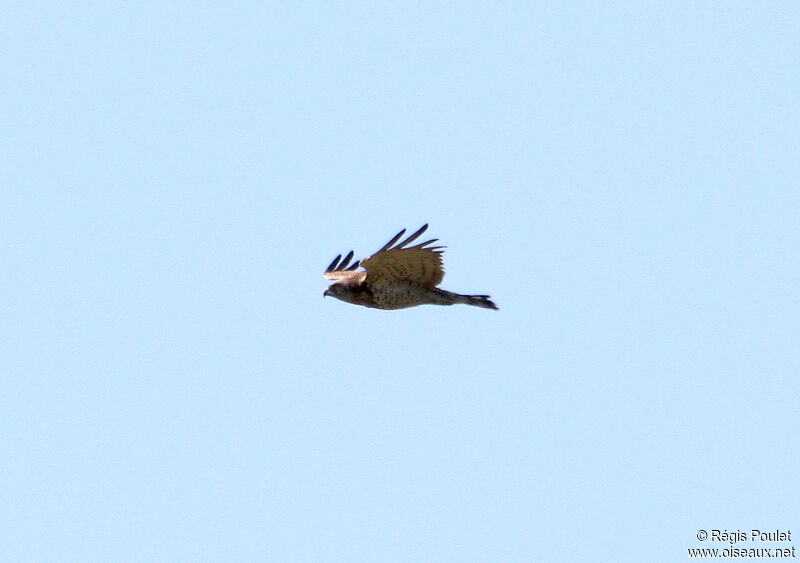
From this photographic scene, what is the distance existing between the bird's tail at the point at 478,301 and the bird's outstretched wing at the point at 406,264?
20.5 inches

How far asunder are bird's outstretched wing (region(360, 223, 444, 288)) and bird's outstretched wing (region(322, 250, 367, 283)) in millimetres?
645

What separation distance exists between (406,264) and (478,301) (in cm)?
144

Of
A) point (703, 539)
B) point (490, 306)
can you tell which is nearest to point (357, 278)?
point (490, 306)

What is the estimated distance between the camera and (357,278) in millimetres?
18578

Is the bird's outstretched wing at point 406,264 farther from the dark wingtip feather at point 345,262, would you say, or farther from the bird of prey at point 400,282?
the dark wingtip feather at point 345,262

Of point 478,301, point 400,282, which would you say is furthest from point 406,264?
point 478,301

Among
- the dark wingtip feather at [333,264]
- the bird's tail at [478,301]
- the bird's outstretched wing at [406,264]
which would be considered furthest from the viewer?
the dark wingtip feather at [333,264]

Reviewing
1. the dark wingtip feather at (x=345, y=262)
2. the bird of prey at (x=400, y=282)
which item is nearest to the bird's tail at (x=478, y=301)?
the bird of prey at (x=400, y=282)

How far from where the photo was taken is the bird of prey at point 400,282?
680 inches

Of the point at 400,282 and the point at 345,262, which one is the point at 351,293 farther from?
the point at 345,262

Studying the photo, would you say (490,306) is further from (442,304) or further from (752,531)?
(752,531)

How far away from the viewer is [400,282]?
18094 millimetres

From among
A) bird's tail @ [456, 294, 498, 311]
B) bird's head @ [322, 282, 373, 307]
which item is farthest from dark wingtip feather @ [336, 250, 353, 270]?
bird's tail @ [456, 294, 498, 311]

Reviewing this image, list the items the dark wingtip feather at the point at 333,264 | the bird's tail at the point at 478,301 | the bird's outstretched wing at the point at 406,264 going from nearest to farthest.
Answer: the bird's outstretched wing at the point at 406,264, the bird's tail at the point at 478,301, the dark wingtip feather at the point at 333,264
